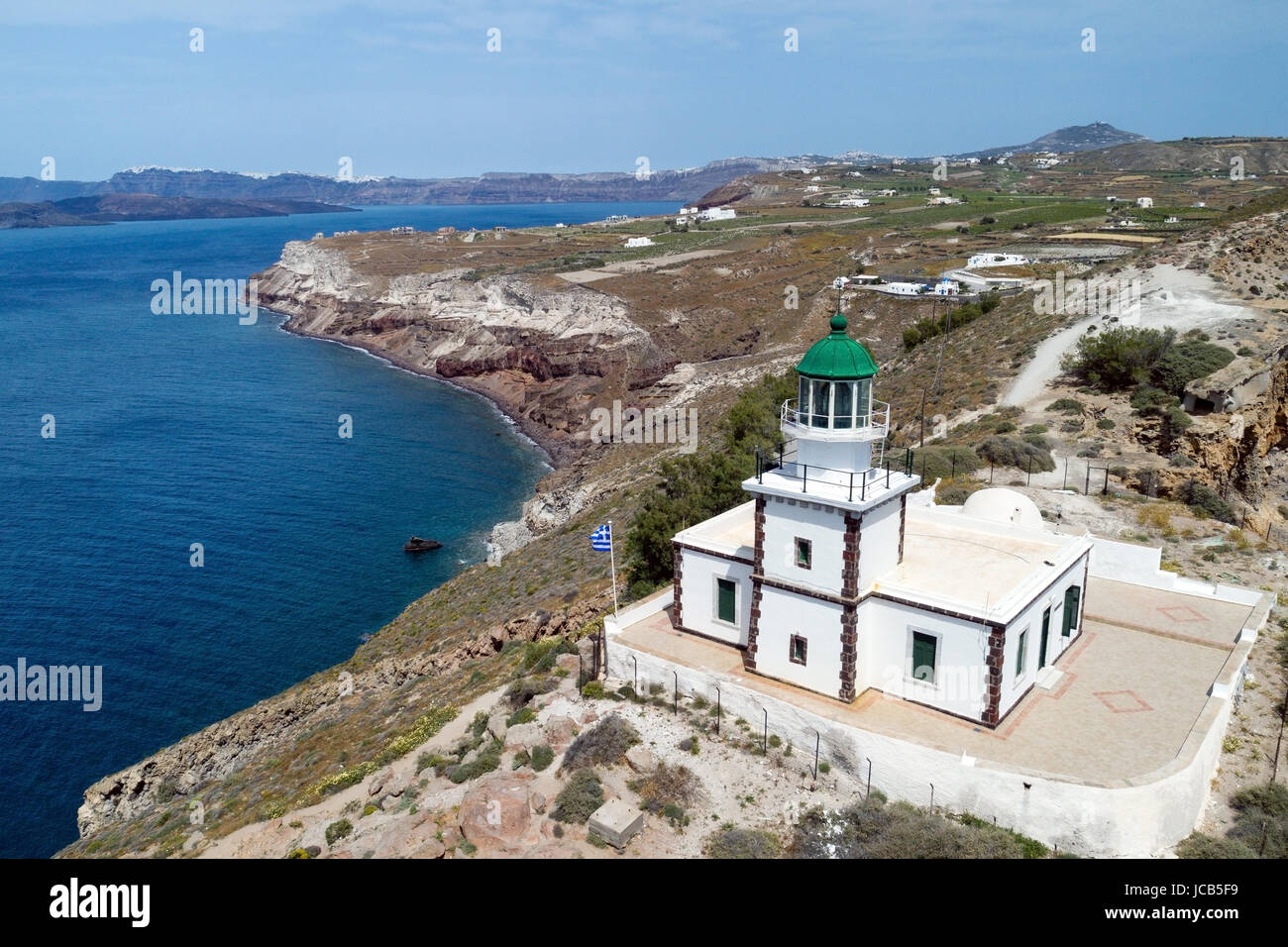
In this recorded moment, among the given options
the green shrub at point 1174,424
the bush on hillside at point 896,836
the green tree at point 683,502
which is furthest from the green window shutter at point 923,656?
the green shrub at point 1174,424

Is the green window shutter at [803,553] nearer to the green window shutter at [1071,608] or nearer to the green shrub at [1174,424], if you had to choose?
the green window shutter at [1071,608]

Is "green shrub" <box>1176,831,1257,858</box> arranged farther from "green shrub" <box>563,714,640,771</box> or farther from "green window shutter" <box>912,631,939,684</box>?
"green shrub" <box>563,714,640,771</box>

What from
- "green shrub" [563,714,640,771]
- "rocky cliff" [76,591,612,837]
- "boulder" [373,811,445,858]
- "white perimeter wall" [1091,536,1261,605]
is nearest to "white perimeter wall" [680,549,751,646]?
"green shrub" [563,714,640,771]

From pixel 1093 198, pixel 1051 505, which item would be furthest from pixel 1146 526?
pixel 1093 198

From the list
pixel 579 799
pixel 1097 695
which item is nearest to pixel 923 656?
pixel 1097 695

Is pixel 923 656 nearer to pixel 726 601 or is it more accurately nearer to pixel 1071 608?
pixel 726 601
